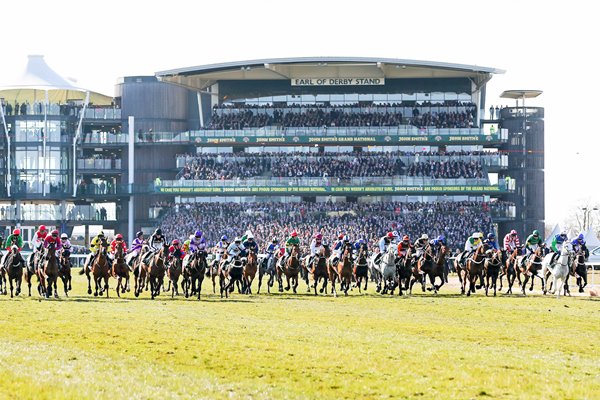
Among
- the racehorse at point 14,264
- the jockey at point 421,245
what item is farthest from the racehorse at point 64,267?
the jockey at point 421,245

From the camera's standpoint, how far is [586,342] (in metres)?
21.5

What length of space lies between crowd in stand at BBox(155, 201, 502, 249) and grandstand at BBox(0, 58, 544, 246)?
0.49ft

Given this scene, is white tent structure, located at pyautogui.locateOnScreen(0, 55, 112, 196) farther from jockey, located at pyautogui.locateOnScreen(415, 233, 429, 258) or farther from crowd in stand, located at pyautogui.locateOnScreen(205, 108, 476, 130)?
jockey, located at pyautogui.locateOnScreen(415, 233, 429, 258)

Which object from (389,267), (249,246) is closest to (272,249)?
(249,246)

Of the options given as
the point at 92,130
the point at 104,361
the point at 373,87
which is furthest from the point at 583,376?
the point at 92,130

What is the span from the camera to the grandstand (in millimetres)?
83188

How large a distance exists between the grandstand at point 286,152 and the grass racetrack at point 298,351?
5140 cm

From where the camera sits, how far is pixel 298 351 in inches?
752

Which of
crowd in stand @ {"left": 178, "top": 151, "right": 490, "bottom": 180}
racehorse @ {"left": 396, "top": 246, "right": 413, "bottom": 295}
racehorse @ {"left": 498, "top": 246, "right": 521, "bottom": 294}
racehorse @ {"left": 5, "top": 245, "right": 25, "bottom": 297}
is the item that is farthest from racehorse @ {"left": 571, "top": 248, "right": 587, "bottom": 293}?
crowd in stand @ {"left": 178, "top": 151, "right": 490, "bottom": 180}

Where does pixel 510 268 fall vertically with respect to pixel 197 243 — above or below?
below

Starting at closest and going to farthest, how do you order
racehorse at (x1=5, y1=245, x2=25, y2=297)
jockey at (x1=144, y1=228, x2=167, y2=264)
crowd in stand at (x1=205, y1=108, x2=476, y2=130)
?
1. racehorse at (x1=5, y1=245, x2=25, y2=297)
2. jockey at (x1=144, y1=228, x2=167, y2=264)
3. crowd in stand at (x1=205, y1=108, x2=476, y2=130)

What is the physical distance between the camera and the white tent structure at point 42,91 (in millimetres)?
89625

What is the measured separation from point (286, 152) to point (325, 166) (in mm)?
3887

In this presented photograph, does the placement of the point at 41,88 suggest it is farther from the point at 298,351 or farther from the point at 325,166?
the point at 298,351
